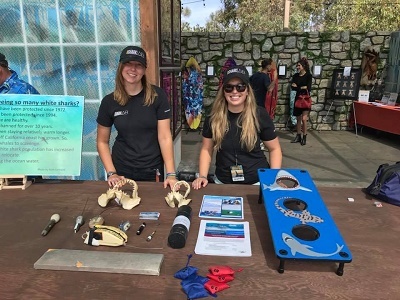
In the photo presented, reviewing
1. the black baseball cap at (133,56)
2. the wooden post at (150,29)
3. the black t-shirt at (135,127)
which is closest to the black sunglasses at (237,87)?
the black t-shirt at (135,127)

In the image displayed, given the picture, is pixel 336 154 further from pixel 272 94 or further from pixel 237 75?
pixel 237 75

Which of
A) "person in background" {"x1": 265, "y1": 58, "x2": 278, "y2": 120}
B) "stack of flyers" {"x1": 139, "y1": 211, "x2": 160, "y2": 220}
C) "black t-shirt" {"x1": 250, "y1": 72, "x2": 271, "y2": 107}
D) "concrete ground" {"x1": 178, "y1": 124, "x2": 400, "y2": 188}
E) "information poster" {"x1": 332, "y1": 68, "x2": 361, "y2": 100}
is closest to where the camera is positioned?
"stack of flyers" {"x1": 139, "y1": 211, "x2": 160, "y2": 220}

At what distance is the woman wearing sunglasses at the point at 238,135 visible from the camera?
2262mm

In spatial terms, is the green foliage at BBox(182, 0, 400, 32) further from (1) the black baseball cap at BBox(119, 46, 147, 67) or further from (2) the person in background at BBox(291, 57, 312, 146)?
(1) the black baseball cap at BBox(119, 46, 147, 67)

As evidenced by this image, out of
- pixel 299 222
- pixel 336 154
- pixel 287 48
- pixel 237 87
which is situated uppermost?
pixel 287 48

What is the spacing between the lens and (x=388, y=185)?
5.90 ft

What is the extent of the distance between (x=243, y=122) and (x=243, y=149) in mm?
193

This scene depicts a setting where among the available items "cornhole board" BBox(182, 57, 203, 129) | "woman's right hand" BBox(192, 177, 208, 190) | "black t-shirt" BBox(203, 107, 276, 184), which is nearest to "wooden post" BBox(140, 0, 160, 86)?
"black t-shirt" BBox(203, 107, 276, 184)

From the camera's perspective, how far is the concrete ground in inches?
209

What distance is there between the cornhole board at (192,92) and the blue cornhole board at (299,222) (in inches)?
237

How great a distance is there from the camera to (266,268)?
4.00 feet

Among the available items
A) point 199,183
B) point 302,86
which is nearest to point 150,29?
point 199,183

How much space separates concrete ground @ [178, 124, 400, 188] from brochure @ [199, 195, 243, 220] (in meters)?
3.44

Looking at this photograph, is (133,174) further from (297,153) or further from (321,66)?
(321,66)
